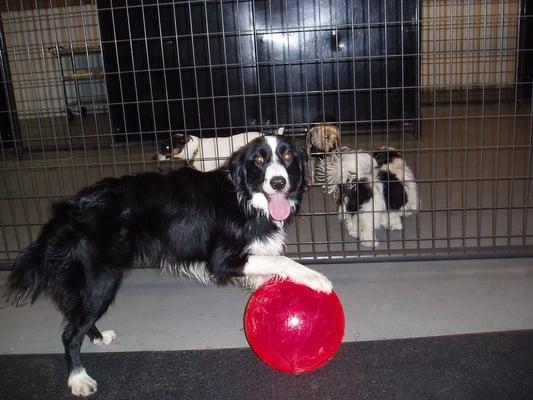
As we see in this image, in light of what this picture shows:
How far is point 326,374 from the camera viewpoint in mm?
2031

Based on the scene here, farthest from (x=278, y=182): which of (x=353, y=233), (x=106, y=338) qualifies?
(x=353, y=233)

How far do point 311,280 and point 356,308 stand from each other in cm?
62

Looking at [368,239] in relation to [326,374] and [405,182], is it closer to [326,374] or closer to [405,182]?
[405,182]

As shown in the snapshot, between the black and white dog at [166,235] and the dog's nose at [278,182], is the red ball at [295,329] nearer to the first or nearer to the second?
the black and white dog at [166,235]

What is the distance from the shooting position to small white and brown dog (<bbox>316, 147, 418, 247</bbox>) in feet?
11.1

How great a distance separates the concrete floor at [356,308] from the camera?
2354mm

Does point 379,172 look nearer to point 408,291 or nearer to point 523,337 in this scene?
point 408,291

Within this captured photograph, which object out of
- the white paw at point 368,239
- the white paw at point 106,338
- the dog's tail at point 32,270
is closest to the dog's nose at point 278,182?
the dog's tail at point 32,270

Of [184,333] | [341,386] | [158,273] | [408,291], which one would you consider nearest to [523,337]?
[408,291]

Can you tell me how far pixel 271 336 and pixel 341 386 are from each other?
34 centimetres

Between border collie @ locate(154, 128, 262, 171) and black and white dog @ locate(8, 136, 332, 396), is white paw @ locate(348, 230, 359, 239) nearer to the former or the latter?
black and white dog @ locate(8, 136, 332, 396)

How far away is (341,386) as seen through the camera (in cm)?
195

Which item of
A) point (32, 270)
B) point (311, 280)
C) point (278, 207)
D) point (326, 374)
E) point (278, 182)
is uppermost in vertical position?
point (278, 182)

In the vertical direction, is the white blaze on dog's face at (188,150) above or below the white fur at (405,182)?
above
